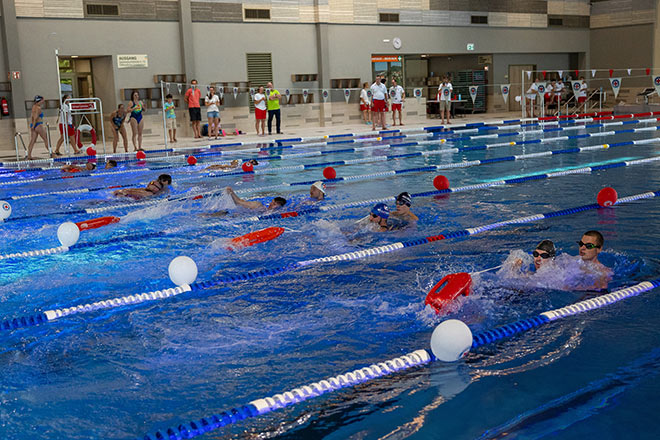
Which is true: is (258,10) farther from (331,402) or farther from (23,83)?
(331,402)

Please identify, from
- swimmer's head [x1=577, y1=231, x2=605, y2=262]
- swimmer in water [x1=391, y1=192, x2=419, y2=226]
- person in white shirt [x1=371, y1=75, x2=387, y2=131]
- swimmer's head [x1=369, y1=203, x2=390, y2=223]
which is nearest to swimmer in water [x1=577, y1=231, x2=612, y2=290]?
swimmer's head [x1=577, y1=231, x2=605, y2=262]

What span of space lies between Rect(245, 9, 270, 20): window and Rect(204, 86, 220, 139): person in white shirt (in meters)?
3.18

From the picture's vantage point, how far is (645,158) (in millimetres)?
10805

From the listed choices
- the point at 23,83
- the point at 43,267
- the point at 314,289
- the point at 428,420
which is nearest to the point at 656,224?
the point at 314,289

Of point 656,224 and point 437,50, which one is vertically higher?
point 437,50

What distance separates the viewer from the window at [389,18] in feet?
72.8

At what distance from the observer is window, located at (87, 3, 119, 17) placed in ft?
56.6

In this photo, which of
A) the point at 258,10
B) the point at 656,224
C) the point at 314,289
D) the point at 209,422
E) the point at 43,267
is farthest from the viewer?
the point at 258,10

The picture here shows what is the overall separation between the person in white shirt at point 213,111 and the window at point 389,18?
282 inches

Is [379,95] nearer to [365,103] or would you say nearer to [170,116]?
[365,103]

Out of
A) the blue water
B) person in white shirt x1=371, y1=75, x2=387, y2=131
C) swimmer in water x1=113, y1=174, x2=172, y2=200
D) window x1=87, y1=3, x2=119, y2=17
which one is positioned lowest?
the blue water

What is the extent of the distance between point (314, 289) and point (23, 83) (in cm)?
1467

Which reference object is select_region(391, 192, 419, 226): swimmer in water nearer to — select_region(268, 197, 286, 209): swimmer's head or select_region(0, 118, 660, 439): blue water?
select_region(0, 118, 660, 439): blue water

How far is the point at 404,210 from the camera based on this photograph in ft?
21.0
